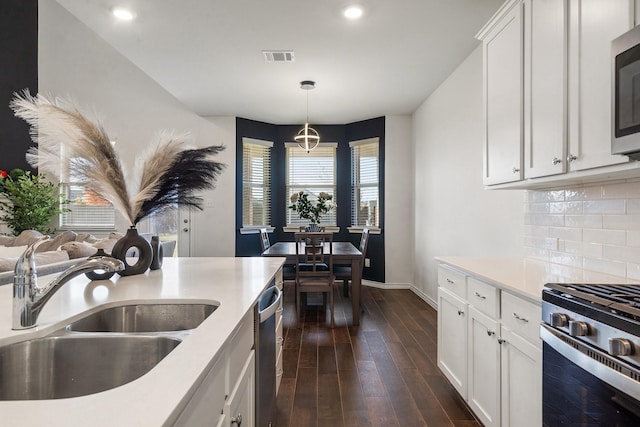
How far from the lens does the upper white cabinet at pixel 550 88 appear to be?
1438 millimetres

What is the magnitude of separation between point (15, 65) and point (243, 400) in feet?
18.5

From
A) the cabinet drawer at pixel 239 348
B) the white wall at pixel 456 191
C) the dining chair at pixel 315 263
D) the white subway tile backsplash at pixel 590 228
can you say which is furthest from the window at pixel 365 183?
the cabinet drawer at pixel 239 348

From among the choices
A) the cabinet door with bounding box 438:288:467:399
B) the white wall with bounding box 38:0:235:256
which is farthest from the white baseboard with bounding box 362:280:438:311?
the cabinet door with bounding box 438:288:467:399

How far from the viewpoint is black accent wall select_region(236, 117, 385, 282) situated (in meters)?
5.69

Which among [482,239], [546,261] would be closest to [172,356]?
[546,261]

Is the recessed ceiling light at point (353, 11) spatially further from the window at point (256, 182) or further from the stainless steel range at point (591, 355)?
the window at point (256, 182)

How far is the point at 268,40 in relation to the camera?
10.5 feet

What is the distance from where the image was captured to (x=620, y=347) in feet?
2.90

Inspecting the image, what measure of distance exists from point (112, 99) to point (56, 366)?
5.65m

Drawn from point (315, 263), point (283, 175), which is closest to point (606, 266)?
point (315, 263)

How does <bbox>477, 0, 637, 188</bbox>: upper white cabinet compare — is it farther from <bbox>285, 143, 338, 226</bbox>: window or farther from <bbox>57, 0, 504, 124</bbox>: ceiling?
<bbox>285, 143, 338, 226</bbox>: window

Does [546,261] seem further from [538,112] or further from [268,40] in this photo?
[268,40]

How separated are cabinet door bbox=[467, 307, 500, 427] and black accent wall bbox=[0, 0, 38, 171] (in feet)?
18.1

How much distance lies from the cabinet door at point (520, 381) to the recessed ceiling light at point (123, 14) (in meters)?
3.28
